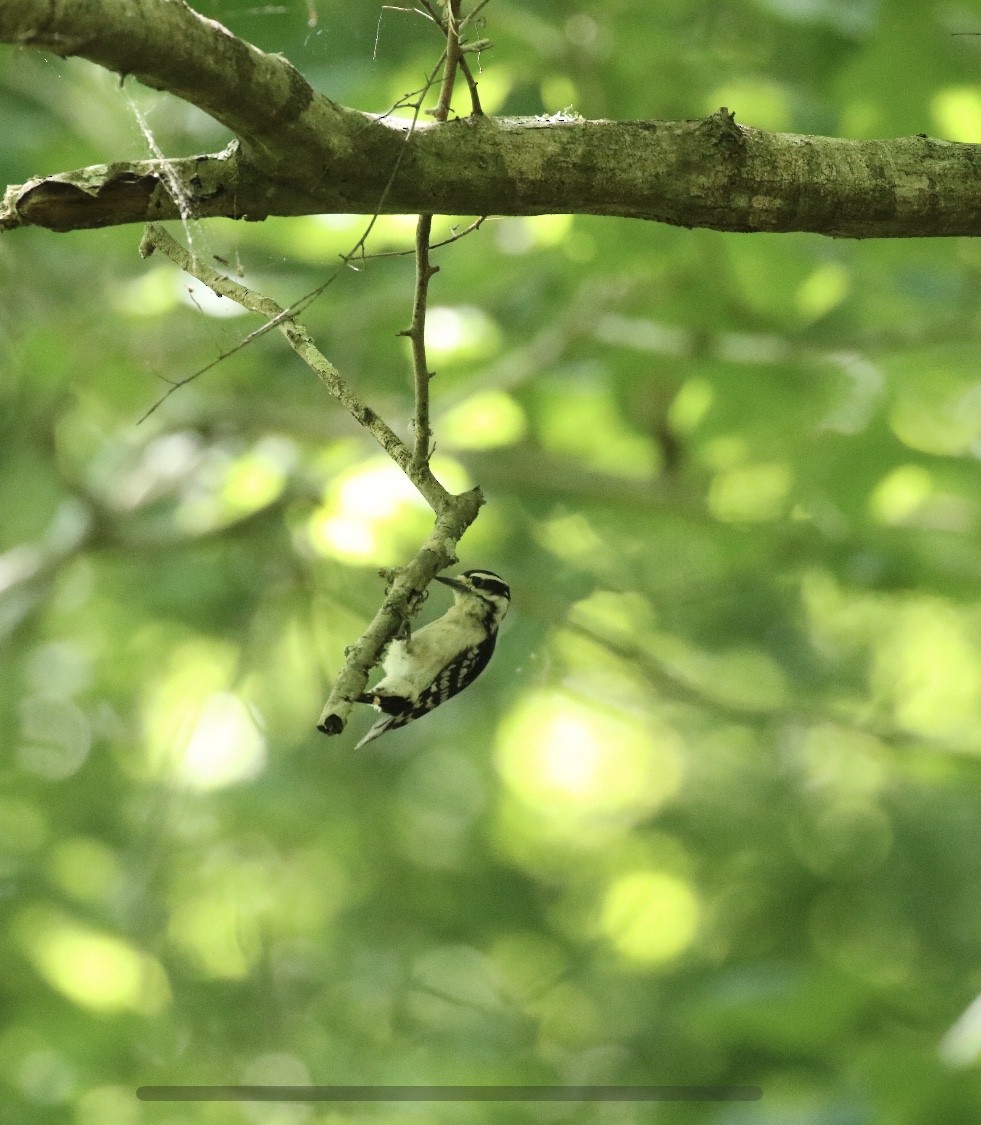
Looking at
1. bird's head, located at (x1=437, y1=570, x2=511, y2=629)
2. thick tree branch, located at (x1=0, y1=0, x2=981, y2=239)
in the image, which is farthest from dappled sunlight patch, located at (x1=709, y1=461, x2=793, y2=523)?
thick tree branch, located at (x1=0, y1=0, x2=981, y2=239)

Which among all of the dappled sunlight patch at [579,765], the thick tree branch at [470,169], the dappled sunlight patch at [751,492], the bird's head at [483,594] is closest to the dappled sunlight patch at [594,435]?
the dappled sunlight patch at [751,492]

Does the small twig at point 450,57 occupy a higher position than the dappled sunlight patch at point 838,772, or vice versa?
the dappled sunlight patch at point 838,772

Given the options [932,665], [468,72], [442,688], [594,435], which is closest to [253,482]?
[594,435]

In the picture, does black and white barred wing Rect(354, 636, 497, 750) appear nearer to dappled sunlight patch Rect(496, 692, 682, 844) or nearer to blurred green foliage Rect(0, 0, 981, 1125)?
blurred green foliage Rect(0, 0, 981, 1125)

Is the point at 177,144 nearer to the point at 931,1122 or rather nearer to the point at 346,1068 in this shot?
the point at 931,1122

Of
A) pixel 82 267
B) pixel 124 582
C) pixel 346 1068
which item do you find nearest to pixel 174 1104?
pixel 346 1068

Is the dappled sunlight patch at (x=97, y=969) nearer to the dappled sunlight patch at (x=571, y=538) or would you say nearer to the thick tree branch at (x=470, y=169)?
the dappled sunlight patch at (x=571, y=538)
